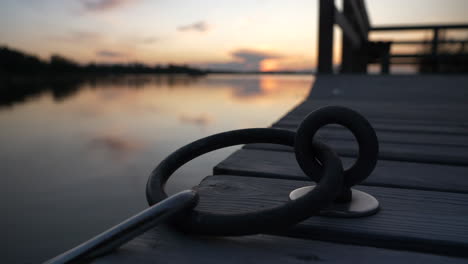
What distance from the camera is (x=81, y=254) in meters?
0.41

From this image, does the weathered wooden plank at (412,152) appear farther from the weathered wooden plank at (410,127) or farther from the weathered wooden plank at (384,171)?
the weathered wooden plank at (410,127)

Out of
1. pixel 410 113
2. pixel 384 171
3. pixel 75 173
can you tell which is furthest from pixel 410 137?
pixel 75 173

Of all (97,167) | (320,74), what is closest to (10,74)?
(97,167)

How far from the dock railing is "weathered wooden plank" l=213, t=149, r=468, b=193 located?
299 centimetres

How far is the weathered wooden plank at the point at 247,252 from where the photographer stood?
473 mm

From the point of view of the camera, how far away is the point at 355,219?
595 millimetres

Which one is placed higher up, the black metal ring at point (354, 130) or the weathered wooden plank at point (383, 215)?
the black metal ring at point (354, 130)

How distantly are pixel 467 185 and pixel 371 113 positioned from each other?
1411mm

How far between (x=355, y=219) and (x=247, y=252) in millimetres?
229

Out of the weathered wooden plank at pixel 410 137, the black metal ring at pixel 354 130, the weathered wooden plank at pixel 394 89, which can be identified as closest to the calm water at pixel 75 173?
the weathered wooden plank at pixel 394 89

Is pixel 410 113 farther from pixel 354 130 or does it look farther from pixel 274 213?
pixel 274 213

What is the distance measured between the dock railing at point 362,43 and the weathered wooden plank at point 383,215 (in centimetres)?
329

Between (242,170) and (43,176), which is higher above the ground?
(242,170)

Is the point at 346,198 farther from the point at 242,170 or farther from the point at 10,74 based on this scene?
the point at 10,74
